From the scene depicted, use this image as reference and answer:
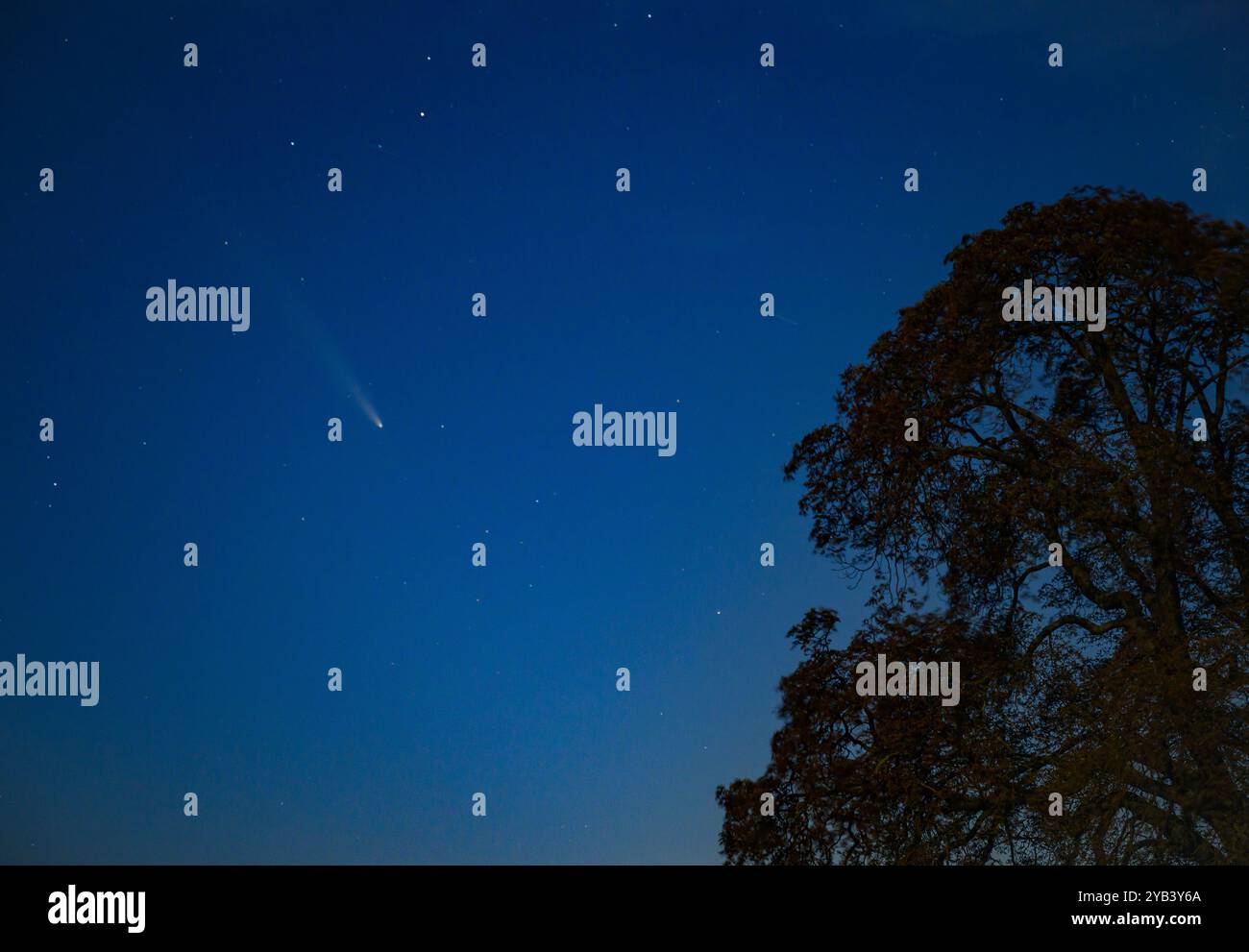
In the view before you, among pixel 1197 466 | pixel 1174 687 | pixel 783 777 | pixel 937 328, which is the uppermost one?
pixel 937 328

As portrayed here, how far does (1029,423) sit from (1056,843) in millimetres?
3549

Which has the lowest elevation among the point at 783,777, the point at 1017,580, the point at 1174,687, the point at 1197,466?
the point at 783,777

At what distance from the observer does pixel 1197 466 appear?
421 inches

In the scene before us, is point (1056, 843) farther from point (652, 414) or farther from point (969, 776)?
point (652, 414)
